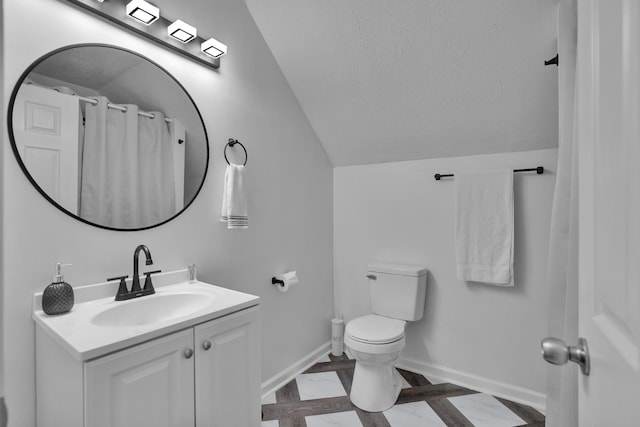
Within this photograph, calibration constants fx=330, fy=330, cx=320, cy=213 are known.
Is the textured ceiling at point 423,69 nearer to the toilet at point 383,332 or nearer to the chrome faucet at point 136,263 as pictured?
the toilet at point 383,332

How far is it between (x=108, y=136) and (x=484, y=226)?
2.10 meters

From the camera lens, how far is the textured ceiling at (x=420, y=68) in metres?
1.63

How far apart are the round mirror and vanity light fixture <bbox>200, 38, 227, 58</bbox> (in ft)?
0.80

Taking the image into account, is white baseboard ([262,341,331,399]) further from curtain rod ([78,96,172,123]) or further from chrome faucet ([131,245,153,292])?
curtain rod ([78,96,172,123])

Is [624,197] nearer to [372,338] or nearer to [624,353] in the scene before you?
[624,353]

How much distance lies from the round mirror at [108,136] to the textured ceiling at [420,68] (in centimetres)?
45

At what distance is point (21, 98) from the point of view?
1.16 m

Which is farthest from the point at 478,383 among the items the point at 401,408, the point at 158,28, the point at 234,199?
the point at 158,28

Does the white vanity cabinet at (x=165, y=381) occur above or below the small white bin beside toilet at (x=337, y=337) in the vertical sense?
above

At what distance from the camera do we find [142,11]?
4.59 ft

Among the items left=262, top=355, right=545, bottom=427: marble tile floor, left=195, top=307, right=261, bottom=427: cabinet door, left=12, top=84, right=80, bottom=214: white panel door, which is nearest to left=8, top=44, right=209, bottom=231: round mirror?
left=12, top=84, right=80, bottom=214: white panel door

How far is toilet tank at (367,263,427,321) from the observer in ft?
7.33

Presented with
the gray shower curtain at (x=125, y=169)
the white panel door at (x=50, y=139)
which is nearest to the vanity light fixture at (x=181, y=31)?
the gray shower curtain at (x=125, y=169)

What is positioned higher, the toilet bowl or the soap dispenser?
the soap dispenser
